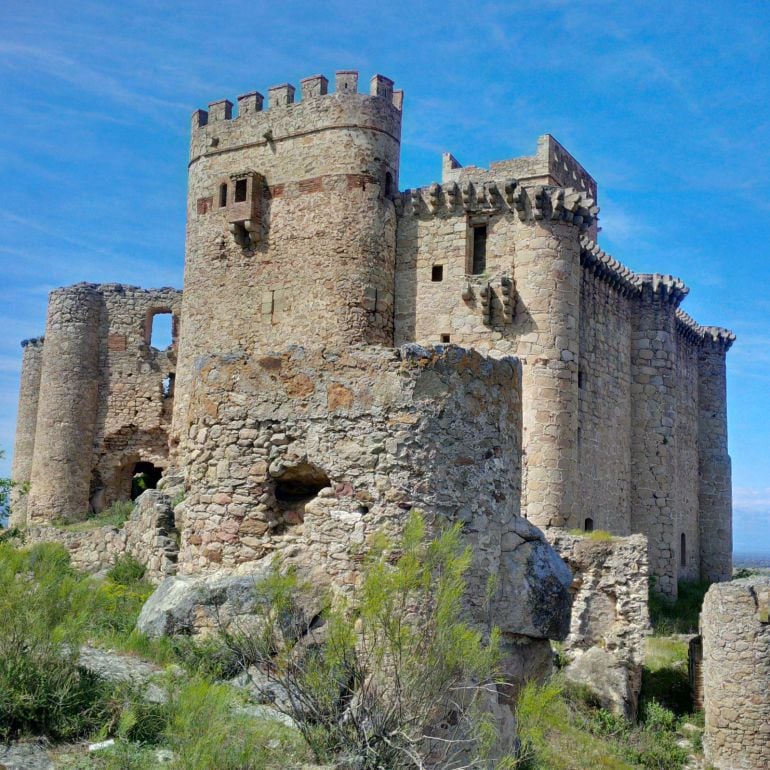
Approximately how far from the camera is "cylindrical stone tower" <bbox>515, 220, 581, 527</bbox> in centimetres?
1864

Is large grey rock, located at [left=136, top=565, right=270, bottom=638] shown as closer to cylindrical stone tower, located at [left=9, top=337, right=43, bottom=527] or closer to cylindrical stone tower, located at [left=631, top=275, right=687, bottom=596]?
cylindrical stone tower, located at [left=631, top=275, right=687, bottom=596]

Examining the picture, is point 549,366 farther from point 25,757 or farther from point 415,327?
point 25,757

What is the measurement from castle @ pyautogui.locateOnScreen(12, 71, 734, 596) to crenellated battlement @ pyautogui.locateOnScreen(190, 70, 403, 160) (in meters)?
0.04

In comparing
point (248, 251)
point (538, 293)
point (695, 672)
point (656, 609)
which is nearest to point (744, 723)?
point (695, 672)

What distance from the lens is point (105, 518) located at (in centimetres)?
2123

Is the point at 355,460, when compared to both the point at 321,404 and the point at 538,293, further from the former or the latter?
the point at 538,293

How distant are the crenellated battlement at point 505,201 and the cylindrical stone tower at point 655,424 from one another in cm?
446

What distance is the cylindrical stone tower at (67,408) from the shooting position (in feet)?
77.5

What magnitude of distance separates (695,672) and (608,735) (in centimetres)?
366

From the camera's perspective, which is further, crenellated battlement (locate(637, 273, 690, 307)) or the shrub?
crenellated battlement (locate(637, 273, 690, 307))

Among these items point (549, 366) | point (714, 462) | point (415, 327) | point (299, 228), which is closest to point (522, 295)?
point (549, 366)

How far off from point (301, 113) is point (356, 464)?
49.1 ft

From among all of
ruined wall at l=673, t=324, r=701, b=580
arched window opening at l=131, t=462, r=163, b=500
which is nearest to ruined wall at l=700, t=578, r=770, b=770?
ruined wall at l=673, t=324, r=701, b=580

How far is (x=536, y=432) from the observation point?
61.7ft
